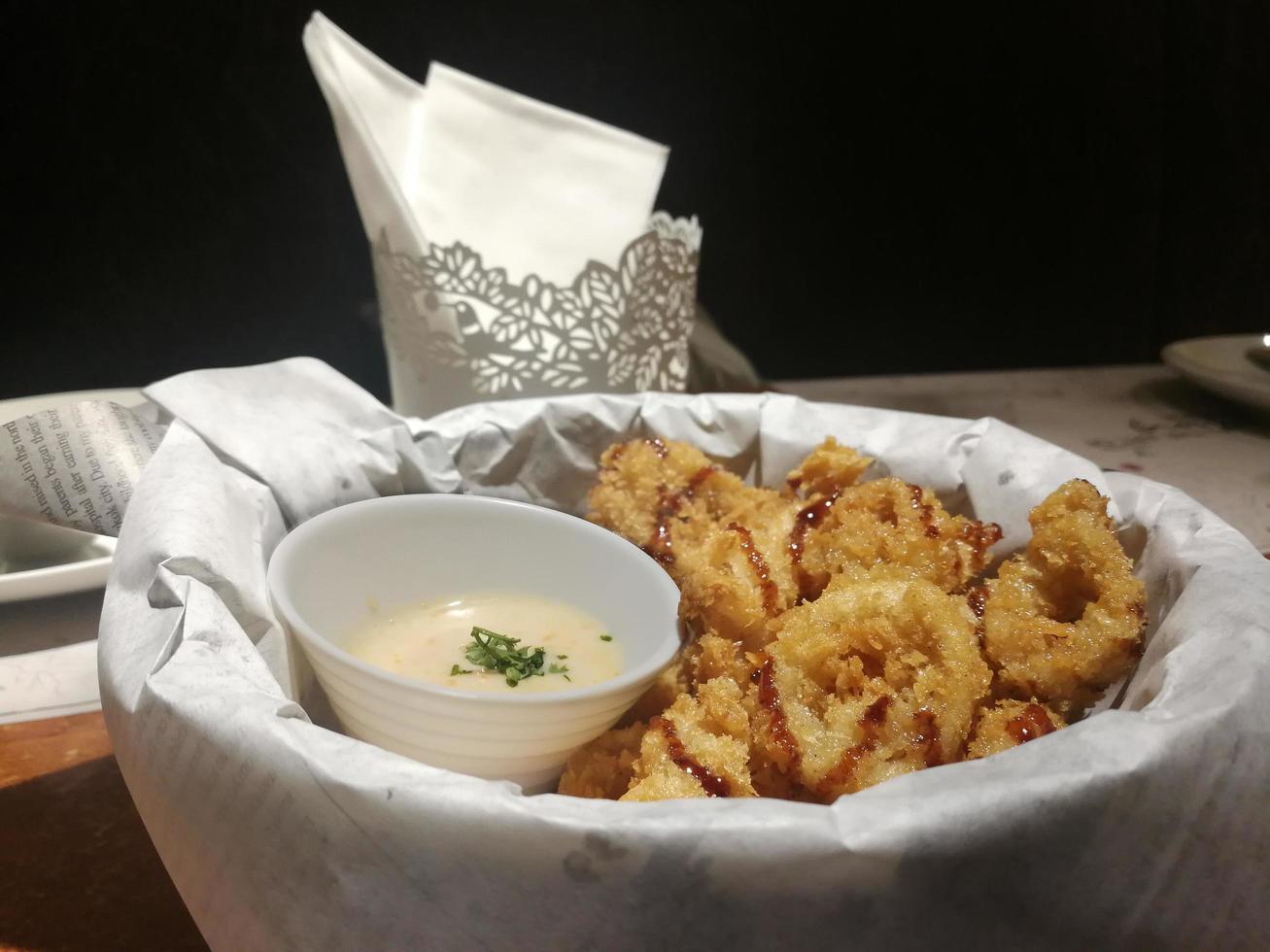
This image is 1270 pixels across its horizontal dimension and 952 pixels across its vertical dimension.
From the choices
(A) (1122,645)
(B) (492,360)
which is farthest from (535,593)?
(A) (1122,645)

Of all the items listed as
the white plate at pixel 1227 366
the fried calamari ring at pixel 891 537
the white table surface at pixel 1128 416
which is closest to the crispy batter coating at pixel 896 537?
the fried calamari ring at pixel 891 537

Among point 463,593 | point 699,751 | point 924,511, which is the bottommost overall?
point 463,593

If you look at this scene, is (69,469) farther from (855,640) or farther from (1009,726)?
(1009,726)

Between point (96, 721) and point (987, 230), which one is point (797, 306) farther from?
point (96, 721)

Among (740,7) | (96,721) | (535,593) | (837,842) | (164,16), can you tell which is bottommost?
(96,721)

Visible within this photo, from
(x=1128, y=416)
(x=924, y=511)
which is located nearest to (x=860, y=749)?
(x=924, y=511)

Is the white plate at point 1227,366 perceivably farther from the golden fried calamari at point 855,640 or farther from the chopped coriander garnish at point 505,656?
the chopped coriander garnish at point 505,656

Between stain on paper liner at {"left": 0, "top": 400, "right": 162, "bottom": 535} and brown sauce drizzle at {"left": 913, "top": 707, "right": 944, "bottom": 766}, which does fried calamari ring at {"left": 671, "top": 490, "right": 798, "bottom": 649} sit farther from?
stain on paper liner at {"left": 0, "top": 400, "right": 162, "bottom": 535}
